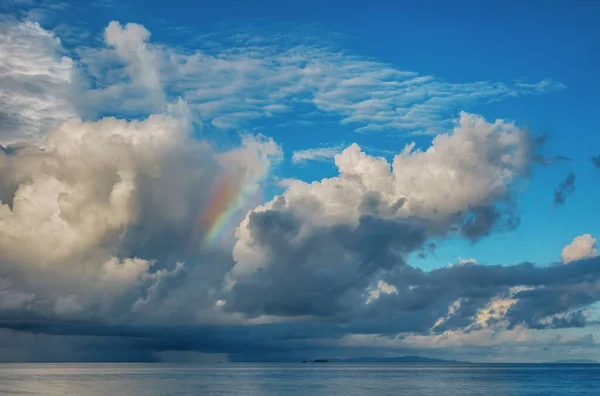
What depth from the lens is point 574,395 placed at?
198 metres

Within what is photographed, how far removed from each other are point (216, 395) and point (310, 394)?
27.0 metres

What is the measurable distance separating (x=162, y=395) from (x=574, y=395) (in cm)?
12750

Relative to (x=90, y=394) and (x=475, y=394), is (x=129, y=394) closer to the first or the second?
(x=90, y=394)

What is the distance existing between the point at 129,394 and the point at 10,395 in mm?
31036

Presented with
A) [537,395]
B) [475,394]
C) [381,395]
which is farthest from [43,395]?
[537,395]

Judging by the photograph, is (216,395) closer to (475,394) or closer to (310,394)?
(310,394)

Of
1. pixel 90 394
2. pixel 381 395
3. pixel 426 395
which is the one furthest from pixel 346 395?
pixel 90 394

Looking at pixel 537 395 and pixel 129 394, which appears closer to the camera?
pixel 129 394

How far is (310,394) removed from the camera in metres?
180

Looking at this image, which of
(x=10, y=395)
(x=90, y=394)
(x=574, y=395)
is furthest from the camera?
(x=574, y=395)

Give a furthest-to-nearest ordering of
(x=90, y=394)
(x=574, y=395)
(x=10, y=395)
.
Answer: (x=574, y=395) → (x=90, y=394) → (x=10, y=395)

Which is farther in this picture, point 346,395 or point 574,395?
point 574,395

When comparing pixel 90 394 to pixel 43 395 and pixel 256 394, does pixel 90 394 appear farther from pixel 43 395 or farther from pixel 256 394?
pixel 256 394

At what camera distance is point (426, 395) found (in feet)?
590
